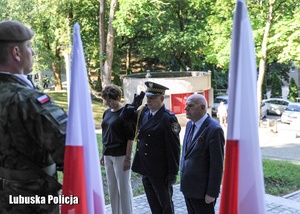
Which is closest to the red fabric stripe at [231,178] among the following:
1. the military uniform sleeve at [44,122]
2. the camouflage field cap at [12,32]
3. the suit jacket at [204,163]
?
the military uniform sleeve at [44,122]

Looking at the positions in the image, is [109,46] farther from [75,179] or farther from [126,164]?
[75,179]

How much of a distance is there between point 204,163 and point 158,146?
72 cm

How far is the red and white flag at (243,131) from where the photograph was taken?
181 cm

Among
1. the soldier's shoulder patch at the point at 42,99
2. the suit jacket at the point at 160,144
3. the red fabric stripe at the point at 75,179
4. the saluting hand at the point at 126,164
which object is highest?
the soldier's shoulder patch at the point at 42,99

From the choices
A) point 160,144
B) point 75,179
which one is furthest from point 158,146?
point 75,179

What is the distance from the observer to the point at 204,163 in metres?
4.12

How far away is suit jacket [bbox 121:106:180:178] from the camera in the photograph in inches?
180

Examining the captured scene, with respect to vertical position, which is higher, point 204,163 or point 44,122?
point 44,122

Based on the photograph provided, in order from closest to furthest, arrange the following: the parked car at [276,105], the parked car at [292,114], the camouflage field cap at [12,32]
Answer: the camouflage field cap at [12,32] < the parked car at [292,114] < the parked car at [276,105]

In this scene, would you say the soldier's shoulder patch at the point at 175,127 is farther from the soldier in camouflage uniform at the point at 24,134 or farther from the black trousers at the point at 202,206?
the soldier in camouflage uniform at the point at 24,134

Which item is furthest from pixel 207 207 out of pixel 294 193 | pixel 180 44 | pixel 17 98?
pixel 180 44

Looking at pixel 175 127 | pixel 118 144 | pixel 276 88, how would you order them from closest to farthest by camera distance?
pixel 175 127
pixel 118 144
pixel 276 88

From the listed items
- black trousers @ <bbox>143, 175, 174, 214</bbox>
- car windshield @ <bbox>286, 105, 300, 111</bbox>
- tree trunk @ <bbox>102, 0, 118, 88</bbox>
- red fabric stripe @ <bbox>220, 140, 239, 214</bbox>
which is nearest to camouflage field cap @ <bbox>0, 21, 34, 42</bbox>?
red fabric stripe @ <bbox>220, 140, 239, 214</bbox>

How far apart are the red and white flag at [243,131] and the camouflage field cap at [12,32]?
3.69ft
